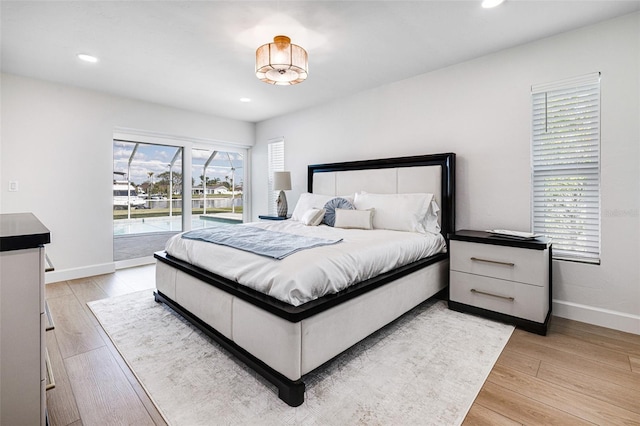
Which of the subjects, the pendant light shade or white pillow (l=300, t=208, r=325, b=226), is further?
white pillow (l=300, t=208, r=325, b=226)

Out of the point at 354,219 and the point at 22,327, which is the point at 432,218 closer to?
the point at 354,219

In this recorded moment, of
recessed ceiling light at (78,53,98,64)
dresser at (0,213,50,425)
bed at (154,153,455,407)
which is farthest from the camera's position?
recessed ceiling light at (78,53,98,64)

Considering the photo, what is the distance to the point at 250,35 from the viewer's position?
2625 mm

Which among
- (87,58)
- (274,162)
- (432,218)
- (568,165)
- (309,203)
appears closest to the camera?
(568,165)

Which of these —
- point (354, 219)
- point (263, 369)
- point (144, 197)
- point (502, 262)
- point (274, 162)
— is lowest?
point (263, 369)

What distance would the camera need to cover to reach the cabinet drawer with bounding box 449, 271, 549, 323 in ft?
7.94

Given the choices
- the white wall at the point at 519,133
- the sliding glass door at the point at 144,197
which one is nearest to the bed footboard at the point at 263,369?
the white wall at the point at 519,133

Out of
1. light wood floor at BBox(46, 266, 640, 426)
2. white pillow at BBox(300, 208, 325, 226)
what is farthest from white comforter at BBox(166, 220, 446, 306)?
light wood floor at BBox(46, 266, 640, 426)

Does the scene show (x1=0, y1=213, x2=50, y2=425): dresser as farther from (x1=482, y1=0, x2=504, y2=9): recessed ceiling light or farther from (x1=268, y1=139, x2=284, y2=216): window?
(x1=268, y1=139, x2=284, y2=216): window

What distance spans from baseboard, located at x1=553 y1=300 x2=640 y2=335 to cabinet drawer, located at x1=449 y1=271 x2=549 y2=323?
1.35ft

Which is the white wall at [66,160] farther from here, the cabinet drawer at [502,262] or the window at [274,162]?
the cabinet drawer at [502,262]

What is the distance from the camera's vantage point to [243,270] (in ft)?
6.45

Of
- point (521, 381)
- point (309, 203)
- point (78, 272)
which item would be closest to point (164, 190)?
point (78, 272)

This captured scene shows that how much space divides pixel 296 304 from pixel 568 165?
275 centimetres
